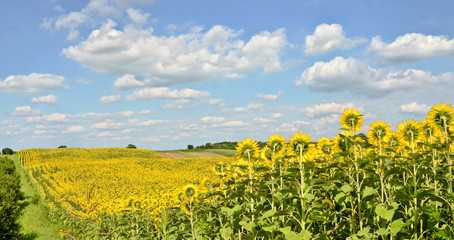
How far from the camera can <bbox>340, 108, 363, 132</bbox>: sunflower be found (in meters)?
4.34

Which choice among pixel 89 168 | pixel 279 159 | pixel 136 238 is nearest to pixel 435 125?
pixel 279 159

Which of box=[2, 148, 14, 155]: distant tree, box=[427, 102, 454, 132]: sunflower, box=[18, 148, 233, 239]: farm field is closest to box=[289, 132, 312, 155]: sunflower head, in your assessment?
box=[427, 102, 454, 132]: sunflower

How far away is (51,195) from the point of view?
20609 mm

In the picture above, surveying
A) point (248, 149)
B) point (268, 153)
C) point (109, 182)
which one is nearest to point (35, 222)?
point (109, 182)

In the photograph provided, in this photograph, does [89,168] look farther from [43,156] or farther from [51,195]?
[43,156]

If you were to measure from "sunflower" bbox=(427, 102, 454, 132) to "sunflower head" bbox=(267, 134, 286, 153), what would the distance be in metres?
1.99

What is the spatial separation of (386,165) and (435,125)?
3.26ft

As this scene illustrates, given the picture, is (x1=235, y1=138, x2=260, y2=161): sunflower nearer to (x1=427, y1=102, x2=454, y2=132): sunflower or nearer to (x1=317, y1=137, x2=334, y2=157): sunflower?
(x1=317, y1=137, x2=334, y2=157): sunflower

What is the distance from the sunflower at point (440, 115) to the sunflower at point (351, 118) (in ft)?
3.18

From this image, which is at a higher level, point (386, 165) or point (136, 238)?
point (386, 165)

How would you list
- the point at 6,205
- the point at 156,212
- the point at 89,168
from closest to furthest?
the point at 156,212 < the point at 6,205 < the point at 89,168

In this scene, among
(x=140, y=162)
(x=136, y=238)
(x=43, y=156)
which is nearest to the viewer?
(x=136, y=238)

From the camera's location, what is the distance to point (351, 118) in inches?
170

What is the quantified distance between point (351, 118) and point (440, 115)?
3.89ft
